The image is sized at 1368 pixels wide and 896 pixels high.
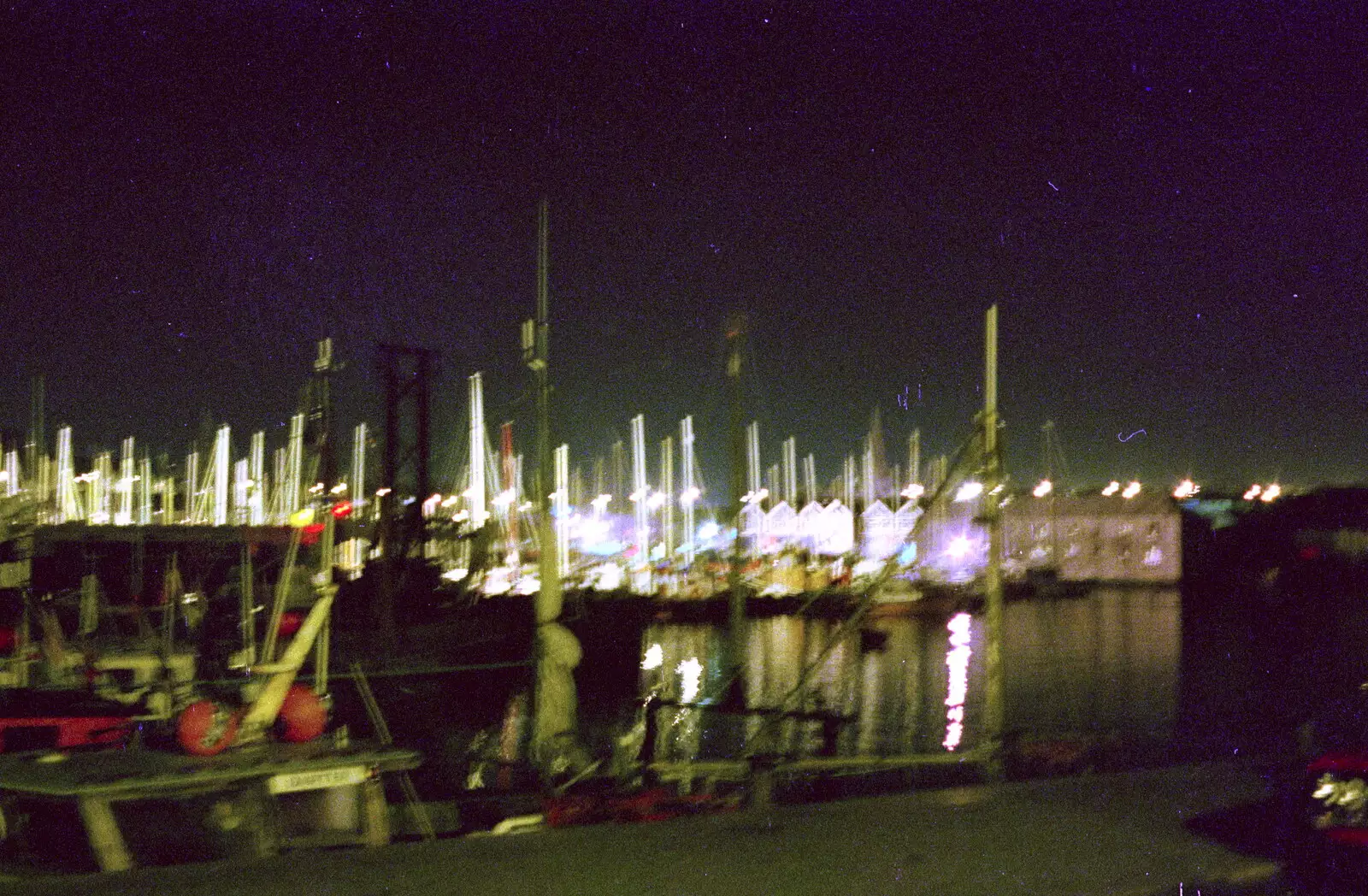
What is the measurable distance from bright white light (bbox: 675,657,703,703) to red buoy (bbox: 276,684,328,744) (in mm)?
22115

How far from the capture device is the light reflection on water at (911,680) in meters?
23.7

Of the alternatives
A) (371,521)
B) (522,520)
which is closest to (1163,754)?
(371,521)

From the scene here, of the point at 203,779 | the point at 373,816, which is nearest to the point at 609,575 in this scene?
the point at 373,816

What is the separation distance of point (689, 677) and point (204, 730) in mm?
30186

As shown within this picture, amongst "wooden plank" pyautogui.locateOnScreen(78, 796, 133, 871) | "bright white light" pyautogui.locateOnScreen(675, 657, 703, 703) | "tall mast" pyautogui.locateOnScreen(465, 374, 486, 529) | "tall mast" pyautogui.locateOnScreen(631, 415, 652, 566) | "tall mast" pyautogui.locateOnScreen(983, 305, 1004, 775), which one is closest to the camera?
"wooden plank" pyautogui.locateOnScreen(78, 796, 133, 871)

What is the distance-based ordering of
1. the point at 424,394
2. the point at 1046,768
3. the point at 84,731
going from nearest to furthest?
the point at 1046,768 → the point at 84,731 → the point at 424,394

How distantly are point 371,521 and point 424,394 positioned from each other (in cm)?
558

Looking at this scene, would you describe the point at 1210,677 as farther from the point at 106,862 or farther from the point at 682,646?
the point at 106,862

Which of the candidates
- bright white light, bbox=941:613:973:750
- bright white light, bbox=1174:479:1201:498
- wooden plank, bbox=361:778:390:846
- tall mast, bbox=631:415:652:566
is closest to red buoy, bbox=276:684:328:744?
wooden plank, bbox=361:778:390:846

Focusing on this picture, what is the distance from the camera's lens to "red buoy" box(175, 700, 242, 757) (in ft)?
25.4

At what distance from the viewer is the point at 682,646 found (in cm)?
4759

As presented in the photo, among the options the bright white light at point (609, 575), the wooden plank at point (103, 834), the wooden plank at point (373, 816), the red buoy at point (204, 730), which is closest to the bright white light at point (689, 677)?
the bright white light at point (609, 575)

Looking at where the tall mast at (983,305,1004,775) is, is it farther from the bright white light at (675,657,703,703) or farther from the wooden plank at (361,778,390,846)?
the bright white light at (675,657,703,703)

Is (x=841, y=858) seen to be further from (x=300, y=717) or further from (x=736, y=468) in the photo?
(x=736, y=468)
